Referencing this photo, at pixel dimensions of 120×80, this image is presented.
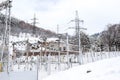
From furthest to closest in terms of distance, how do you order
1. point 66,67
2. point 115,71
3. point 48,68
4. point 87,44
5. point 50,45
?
point 87,44, point 50,45, point 66,67, point 48,68, point 115,71

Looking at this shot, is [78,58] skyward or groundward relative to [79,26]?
groundward

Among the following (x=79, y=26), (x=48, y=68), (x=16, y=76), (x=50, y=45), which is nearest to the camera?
(x=16, y=76)

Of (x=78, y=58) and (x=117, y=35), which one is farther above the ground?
(x=117, y=35)

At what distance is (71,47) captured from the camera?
156ft

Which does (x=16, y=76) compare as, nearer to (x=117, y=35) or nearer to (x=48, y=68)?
(x=48, y=68)

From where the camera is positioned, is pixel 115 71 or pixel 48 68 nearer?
pixel 115 71

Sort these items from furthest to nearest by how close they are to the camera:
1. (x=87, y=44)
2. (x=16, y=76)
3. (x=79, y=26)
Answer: (x=87, y=44) → (x=79, y=26) → (x=16, y=76)

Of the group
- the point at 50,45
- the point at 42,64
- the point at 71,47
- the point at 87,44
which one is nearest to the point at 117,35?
the point at 87,44

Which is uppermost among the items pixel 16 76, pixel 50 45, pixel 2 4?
pixel 2 4

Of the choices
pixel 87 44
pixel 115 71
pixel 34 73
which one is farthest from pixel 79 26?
pixel 115 71

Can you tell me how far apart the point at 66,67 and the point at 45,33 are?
53.9 metres

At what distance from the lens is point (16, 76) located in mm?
19516

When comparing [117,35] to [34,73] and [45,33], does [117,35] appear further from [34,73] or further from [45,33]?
[34,73]

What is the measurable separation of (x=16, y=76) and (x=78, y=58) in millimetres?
8322
